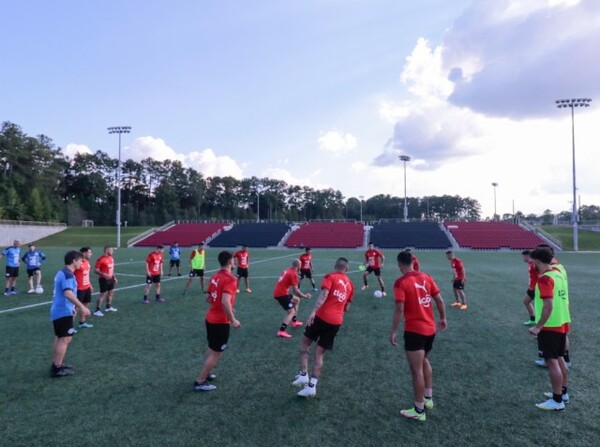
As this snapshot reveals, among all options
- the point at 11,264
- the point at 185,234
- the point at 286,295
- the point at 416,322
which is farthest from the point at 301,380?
the point at 185,234

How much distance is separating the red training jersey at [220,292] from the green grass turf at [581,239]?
173ft

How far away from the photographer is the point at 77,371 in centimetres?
711

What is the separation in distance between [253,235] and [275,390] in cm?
5475

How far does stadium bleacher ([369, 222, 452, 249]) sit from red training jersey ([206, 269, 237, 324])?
48.7m

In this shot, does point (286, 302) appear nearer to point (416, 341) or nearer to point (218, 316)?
point (218, 316)

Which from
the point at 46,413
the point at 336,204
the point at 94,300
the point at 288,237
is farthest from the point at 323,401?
the point at 336,204

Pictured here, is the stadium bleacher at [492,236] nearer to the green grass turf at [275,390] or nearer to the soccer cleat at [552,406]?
the green grass turf at [275,390]

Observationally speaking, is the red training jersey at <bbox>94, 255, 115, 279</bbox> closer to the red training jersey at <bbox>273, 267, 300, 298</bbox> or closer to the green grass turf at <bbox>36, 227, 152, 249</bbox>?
the red training jersey at <bbox>273, 267, 300, 298</bbox>

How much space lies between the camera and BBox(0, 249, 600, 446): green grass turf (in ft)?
16.0

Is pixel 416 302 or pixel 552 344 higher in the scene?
pixel 416 302

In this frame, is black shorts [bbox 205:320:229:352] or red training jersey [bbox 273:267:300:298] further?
red training jersey [bbox 273:267:300:298]

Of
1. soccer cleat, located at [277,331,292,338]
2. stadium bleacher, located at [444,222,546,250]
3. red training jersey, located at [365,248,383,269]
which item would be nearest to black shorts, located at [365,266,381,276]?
red training jersey, located at [365,248,383,269]

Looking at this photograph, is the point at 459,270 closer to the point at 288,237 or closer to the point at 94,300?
the point at 94,300

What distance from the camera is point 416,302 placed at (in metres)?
5.28
